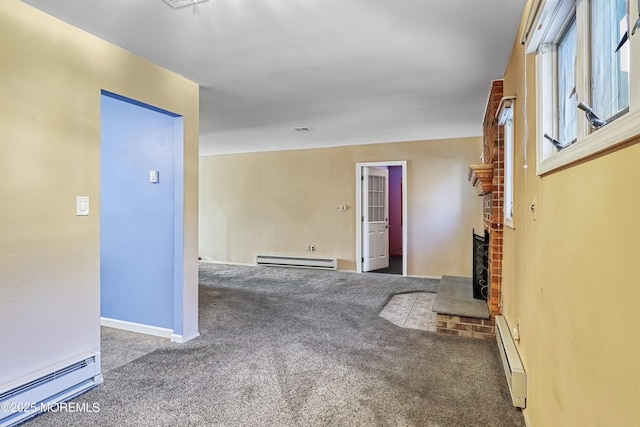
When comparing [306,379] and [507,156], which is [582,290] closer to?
[306,379]

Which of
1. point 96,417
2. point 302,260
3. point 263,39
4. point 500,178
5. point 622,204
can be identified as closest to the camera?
point 622,204

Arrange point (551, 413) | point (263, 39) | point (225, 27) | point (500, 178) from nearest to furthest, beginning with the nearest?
point (551, 413) < point (225, 27) < point (263, 39) < point (500, 178)

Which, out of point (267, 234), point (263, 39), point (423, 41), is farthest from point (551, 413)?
point (267, 234)

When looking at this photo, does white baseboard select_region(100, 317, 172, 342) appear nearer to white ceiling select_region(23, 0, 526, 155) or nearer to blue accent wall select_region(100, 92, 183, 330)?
blue accent wall select_region(100, 92, 183, 330)

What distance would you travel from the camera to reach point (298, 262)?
6859 mm

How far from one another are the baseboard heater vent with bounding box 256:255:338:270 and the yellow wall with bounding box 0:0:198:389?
4541 millimetres

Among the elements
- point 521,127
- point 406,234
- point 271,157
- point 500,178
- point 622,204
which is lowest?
point 406,234

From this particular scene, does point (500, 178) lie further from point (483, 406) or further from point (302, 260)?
point (302, 260)

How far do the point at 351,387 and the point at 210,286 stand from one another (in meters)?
3.50

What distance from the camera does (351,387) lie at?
231 cm

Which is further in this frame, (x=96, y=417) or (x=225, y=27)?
(x=225, y=27)

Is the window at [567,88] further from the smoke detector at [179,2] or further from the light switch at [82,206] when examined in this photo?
the light switch at [82,206]

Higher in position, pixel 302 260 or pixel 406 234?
pixel 406 234

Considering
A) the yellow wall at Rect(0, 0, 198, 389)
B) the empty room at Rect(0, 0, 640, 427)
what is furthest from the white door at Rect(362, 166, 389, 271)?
the yellow wall at Rect(0, 0, 198, 389)
